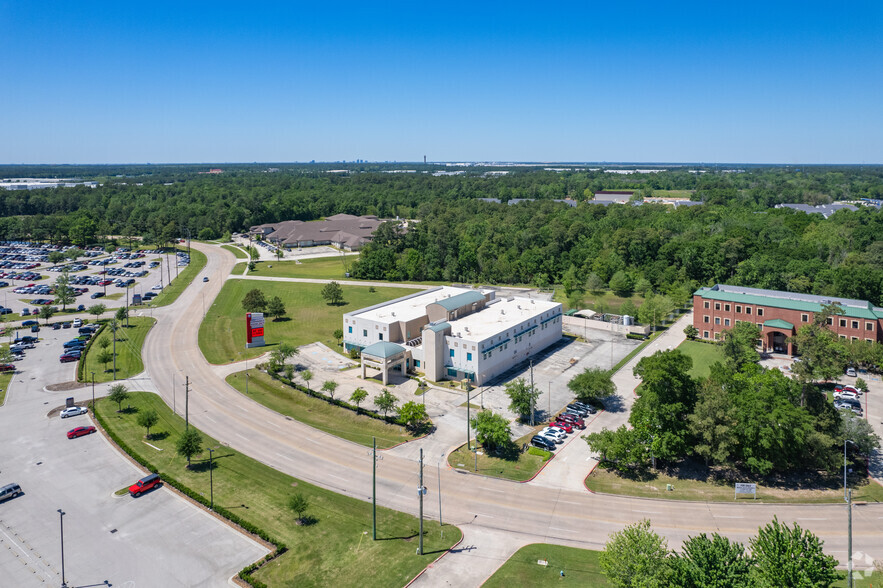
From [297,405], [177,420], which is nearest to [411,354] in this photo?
[297,405]

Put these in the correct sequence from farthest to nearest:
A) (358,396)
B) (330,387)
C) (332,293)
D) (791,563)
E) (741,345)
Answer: (332,293) < (741,345) < (330,387) < (358,396) < (791,563)

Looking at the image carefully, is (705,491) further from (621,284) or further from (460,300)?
(621,284)

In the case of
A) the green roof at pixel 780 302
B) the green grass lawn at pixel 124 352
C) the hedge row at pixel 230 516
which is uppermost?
the green roof at pixel 780 302

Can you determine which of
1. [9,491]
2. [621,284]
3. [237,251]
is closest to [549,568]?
[9,491]

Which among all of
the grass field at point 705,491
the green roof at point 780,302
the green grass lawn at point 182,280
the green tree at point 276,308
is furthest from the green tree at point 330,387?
the green grass lawn at point 182,280

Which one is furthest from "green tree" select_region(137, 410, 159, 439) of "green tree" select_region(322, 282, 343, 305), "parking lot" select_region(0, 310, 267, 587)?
"green tree" select_region(322, 282, 343, 305)

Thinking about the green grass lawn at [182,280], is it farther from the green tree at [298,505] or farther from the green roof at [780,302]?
the green roof at [780,302]

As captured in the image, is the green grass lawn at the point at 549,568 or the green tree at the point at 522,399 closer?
the green grass lawn at the point at 549,568
